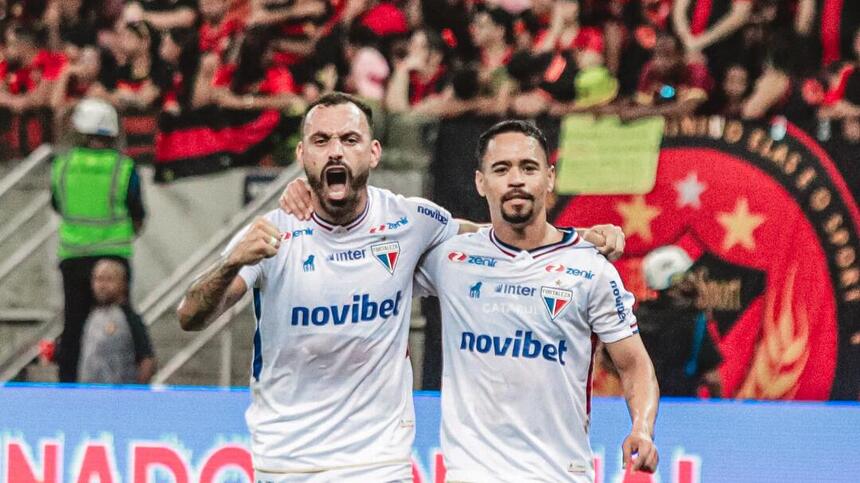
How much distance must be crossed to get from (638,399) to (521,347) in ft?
1.46

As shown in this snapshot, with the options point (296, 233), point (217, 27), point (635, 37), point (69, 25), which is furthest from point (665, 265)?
point (69, 25)

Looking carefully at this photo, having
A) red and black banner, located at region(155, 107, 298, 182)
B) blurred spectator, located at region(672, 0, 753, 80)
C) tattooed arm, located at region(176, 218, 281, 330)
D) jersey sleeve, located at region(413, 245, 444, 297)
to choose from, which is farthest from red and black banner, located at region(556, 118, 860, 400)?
tattooed arm, located at region(176, 218, 281, 330)

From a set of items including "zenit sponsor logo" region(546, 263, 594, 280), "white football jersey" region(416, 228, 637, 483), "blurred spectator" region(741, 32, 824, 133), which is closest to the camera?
"white football jersey" region(416, 228, 637, 483)

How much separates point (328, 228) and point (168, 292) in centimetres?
294

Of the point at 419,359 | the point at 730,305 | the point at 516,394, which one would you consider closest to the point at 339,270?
the point at 516,394

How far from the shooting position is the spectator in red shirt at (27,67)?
918 cm

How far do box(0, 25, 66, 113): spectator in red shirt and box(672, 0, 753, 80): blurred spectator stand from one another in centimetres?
405

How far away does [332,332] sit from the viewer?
4.99 m

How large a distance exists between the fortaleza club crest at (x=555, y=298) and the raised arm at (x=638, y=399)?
221 mm

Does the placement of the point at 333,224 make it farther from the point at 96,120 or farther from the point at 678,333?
the point at 96,120

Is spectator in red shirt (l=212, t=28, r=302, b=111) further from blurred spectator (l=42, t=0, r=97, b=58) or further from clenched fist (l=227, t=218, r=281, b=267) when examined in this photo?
clenched fist (l=227, t=218, r=281, b=267)

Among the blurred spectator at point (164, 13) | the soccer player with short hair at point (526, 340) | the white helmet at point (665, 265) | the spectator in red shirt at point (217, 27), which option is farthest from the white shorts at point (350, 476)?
the blurred spectator at point (164, 13)

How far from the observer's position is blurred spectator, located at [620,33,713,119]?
7.62 meters

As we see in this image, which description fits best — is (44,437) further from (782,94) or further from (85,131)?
(782,94)
